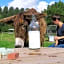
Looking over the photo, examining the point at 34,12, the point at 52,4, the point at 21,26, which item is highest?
the point at 52,4

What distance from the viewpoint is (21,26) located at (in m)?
4.99

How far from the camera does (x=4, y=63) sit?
1.54 metres

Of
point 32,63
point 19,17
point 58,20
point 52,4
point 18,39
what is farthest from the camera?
point 52,4

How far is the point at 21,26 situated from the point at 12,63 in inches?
136

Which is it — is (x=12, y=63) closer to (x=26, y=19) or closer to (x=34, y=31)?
(x=34, y=31)

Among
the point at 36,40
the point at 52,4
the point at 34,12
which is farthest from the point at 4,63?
the point at 52,4

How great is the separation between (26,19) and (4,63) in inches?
142

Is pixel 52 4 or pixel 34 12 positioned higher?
pixel 52 4

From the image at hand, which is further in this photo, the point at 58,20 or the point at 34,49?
the point at 58,20

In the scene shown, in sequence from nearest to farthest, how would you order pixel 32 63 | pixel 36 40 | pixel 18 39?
pixel 32 63, pixel 36 40, pixel 18 39

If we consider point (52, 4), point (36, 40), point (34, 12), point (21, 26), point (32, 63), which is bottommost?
point (32, 63)

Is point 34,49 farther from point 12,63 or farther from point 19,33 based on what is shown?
point 19,33

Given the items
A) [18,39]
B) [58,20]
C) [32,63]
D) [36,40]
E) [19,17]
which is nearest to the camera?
[32,63]

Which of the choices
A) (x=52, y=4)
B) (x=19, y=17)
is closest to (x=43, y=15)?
(x=19, y=17)
